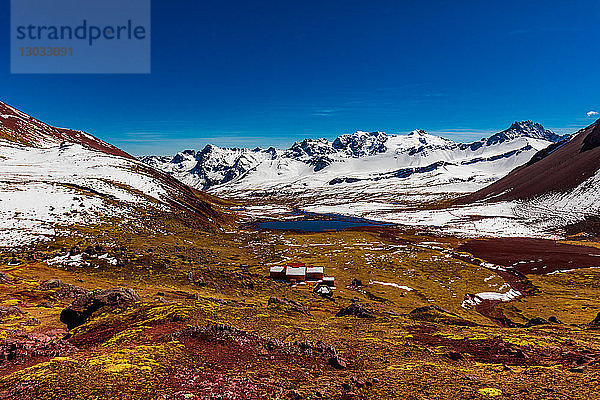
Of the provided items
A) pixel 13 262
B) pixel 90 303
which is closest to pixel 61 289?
pixel 90 303

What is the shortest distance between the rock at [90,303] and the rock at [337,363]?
18198 millimetres

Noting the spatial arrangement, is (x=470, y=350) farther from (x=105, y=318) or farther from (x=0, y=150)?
(x=0, y=150)

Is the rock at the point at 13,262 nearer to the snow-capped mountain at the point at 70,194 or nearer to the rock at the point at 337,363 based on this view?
the snow-capped mountain at the point at 70,194

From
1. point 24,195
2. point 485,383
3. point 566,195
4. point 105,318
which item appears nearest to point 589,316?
point 485,383

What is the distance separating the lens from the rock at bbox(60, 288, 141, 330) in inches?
904

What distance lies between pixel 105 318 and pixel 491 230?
580 feet

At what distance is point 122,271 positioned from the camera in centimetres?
4419

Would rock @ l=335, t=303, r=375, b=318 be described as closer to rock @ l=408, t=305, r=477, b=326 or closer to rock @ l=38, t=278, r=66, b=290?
rock @ l=408, t=305, r=477, b=326

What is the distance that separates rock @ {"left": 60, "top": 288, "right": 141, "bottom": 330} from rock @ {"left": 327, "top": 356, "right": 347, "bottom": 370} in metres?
18.2

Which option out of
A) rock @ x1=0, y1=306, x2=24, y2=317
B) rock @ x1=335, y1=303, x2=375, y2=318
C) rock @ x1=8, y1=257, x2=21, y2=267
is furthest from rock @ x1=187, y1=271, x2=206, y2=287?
rock @ x1=8, y1=257, x2=21, y2=267

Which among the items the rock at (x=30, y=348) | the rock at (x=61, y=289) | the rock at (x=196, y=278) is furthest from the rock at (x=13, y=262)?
the rock at (x=30, y=348)

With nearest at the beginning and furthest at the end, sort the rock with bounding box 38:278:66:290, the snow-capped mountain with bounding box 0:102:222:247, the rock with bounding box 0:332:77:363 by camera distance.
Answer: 1. the rock with bounding box 0:332:77:363
2. the rock with bounding box 38:278:66:290
3. the snow-capped mountain with bounding box 0:102:222:247

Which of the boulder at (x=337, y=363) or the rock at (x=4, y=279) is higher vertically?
Answer: the rock at (x=4, y=279)

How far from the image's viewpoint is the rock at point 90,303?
75.3 feet
